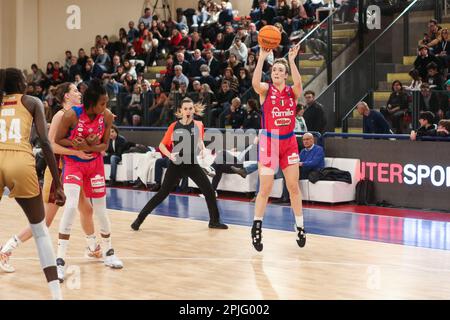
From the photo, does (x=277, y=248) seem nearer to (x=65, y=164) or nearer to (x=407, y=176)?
(x=65, y=164)

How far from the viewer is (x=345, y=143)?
14109 mm

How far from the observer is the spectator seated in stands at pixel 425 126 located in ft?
42.5

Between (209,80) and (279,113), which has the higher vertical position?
(209,80)

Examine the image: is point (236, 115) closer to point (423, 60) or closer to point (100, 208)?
point (423, 60)

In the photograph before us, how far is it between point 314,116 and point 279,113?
6.38m

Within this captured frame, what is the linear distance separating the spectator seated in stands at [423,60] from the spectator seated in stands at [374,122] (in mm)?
1823

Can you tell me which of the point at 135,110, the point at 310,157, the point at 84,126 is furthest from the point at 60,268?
the point at 135,110

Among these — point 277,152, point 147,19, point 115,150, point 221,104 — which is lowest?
point 115,150

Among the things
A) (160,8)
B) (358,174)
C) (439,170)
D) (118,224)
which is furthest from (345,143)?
(160,8)

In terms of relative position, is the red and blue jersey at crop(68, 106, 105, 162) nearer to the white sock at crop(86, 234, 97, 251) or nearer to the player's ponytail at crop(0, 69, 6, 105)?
the white sock at crop(86, 234, 97, 251)

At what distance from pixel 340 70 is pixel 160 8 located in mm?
11790

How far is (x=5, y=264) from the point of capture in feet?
25.5

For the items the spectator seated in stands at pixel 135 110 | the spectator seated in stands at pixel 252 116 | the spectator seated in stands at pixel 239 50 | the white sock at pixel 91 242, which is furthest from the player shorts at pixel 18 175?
the spectator seated in stands at pixel 239 50

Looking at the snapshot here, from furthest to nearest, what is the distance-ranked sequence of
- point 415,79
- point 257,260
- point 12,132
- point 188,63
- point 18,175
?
point 188,63 → point 415,79 → point 257,260 → point 12,132 → point 18,175
